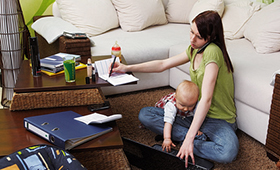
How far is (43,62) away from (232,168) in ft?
4.35

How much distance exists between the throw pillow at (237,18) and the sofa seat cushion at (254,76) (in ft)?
1.27

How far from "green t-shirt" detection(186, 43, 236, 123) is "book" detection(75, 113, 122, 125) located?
0.61m

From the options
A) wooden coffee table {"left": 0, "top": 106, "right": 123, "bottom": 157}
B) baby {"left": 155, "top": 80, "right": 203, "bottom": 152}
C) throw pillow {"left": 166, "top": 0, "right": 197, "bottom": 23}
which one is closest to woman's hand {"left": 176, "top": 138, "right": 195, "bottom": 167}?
baby {"left": 155, "top": 80, "right": 203, "bottom": 152}

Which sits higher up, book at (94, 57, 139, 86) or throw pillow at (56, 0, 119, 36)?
throw pillow at (56, 0, 119, 36)

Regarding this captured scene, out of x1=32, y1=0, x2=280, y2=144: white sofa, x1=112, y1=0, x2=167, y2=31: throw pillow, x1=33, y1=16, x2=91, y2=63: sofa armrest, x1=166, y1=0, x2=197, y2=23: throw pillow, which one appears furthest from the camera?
x1=166, y1=0, x2=197, y2=23: throw pillow

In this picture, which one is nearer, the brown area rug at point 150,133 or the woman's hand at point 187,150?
the woman's hand at point 187,150

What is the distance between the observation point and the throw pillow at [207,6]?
286 cm

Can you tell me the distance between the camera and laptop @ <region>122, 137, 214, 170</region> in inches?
61.1

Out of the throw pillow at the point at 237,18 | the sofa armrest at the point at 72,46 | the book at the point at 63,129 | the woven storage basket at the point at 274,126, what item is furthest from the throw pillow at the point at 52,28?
the woven storage basket at the point at 274,126

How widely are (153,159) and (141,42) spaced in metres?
1.33

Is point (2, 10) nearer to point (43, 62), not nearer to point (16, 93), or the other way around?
point (43, 62)

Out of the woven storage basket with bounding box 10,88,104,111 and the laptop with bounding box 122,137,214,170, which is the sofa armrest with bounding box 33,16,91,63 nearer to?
the woven storage basket with bounding box 10,88,104,111

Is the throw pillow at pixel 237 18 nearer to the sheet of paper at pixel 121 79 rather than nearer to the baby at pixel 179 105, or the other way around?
the baby at pixel 179 105

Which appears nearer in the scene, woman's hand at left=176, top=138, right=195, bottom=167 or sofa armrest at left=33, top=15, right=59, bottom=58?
woman's hand at left=176, top=138, right=195, bottom=167
